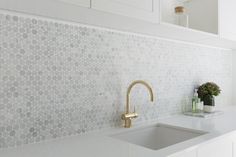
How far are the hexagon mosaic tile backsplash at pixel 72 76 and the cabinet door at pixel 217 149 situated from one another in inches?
23.7

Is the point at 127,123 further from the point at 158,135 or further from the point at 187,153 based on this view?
the point at 187,153

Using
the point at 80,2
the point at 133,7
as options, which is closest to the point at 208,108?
the point at 133,7

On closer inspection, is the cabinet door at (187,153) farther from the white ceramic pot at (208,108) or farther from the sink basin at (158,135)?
the white ceramic pot at (208,108)

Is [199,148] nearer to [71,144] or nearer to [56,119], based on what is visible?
[71,144]

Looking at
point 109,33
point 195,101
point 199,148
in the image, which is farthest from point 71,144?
point 195,101

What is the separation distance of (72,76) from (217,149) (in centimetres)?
98

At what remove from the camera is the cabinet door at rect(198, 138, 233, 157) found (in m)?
1.31

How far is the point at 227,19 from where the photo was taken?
6.84 ft

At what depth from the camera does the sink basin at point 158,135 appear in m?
1.63

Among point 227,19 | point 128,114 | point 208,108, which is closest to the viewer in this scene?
point 128,114

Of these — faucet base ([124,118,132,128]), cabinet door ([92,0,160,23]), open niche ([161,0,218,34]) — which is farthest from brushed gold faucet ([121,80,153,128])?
open niche ([161,0,218,34])

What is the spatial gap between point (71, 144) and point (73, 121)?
20cm

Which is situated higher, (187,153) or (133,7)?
(133,7)

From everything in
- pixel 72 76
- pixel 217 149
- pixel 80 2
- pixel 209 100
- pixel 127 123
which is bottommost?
pixel 217 149
